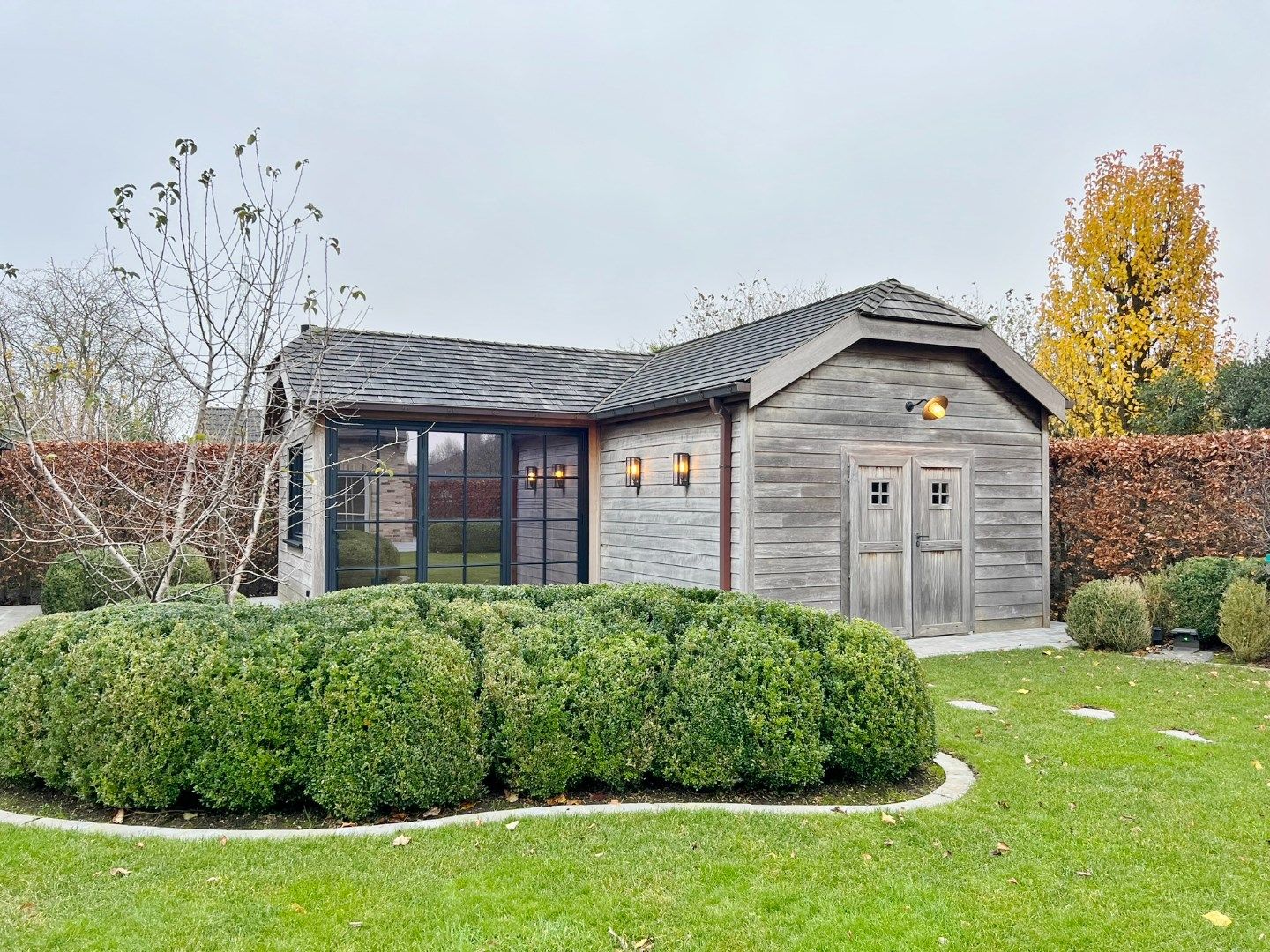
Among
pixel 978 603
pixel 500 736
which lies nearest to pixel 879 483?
pixel 978 603

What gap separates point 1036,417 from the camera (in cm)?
976

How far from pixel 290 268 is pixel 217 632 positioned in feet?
9.09

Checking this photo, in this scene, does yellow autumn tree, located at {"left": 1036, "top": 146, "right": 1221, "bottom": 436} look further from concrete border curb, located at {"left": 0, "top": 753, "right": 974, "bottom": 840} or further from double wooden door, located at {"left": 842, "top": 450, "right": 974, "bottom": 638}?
concrete border curb, located at {"left": 0, "top": 753, "right": 974, "bottom": 840}

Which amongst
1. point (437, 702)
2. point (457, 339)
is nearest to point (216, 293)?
point (437, 702)

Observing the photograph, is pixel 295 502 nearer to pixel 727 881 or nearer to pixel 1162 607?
pixel 727 881

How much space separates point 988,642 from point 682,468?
12.0 feet

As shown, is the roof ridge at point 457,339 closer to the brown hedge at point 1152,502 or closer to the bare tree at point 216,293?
the bare tree at point 216,293

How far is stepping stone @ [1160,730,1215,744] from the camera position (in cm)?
502

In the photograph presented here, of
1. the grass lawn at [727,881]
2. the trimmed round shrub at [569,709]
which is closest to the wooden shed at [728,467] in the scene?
the trimmed round shrub at [569,709]

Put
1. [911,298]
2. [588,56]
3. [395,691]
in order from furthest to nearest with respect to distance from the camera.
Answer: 1. [588,56]
2. [911,298]
3. [395,691]

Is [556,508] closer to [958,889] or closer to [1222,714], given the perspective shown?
[1222,714]

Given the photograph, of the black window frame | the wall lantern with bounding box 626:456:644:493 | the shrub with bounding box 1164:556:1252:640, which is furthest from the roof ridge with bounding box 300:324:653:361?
the shrub with bounding box 1164:556:1252:640

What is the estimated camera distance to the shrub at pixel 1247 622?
770 cm

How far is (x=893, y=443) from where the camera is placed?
350 inches
